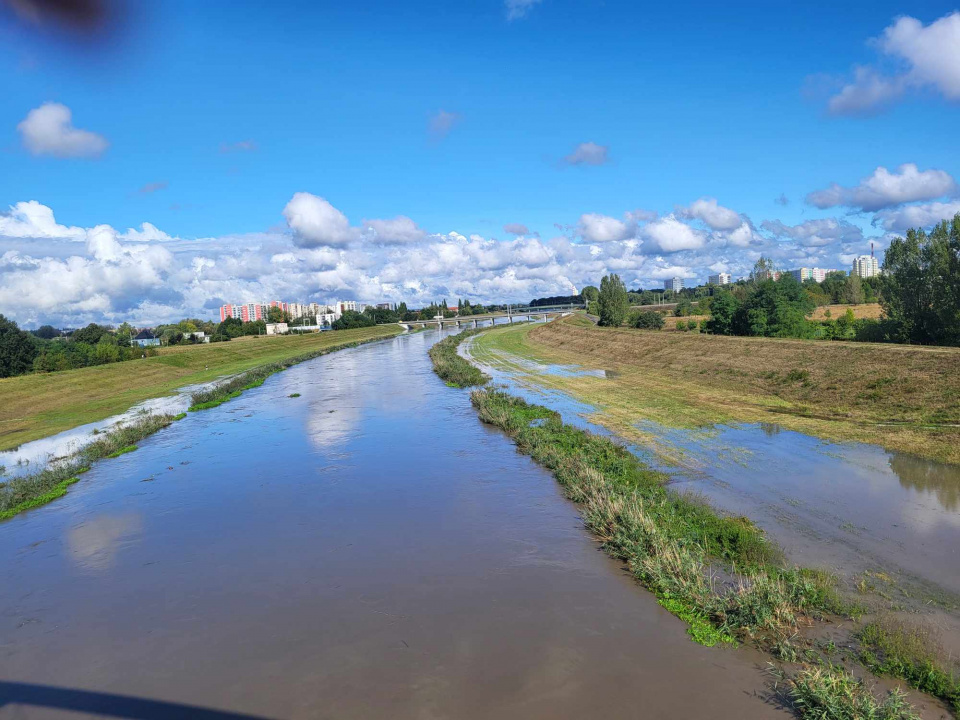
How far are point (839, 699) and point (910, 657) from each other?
1.76 m

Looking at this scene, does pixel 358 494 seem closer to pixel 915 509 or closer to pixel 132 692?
pixel 132 692

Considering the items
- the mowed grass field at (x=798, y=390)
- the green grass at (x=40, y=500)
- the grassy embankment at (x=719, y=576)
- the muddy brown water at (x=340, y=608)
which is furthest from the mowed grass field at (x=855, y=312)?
the green grass at (x=40, y=500)

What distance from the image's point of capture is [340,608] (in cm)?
1012

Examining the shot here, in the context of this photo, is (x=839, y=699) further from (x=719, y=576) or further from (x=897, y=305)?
(x=897, y=305)

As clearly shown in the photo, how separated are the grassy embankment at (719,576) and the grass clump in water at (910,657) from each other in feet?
0.49

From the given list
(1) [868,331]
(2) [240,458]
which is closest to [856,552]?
(2) [240,458]

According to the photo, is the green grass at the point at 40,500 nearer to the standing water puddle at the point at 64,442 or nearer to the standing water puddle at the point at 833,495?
the standing water puddle at the point at 64,442

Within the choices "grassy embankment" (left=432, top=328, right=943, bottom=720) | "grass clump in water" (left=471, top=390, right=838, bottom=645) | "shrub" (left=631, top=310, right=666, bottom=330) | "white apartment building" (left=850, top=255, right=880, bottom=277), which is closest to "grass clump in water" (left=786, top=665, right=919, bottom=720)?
"grassy embankment" (left=432, top=328, right=943, bottom=720)

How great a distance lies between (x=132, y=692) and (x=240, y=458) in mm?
14555

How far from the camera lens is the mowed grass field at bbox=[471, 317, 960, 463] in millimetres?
19359

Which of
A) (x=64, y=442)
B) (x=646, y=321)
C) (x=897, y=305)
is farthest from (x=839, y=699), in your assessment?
(x=646, y=321)

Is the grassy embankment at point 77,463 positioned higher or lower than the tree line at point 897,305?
lower

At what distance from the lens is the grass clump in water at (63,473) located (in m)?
17.4

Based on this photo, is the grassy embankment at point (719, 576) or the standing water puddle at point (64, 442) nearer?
the grassy embankment at point (719, 576)
